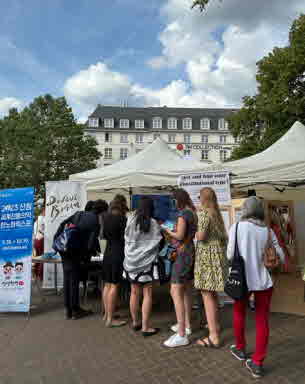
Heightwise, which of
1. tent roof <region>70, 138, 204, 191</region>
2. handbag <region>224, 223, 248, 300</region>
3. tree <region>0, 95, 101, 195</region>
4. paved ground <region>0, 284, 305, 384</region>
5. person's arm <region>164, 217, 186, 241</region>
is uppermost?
tree <region>0, 95, 101, 195</region>

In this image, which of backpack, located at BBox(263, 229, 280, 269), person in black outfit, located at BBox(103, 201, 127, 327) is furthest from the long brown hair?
person in black outfit, located at BBox(103, 201, 127, 327)

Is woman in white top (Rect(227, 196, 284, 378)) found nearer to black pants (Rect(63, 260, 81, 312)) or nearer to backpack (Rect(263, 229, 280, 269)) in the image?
backpack (Rect(263, 229, 280, 269))

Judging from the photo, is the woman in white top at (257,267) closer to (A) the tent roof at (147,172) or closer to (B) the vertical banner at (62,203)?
(A) the tent roof at (147,172)

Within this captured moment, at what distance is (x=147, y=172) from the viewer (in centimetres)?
615

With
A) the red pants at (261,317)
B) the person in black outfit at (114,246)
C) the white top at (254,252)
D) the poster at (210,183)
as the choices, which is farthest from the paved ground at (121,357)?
the poster at (210,183)

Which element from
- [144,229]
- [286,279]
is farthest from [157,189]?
[144,229]

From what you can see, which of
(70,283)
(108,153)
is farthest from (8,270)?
(108,153)

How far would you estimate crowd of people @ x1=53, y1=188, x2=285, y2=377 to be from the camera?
9.59 feet

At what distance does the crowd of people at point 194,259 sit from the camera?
9.59 ft

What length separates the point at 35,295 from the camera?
6281mm

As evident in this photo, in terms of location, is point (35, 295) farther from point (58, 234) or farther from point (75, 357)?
point (75, 357)

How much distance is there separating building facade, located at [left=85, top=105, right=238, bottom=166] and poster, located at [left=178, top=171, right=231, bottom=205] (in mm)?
58415

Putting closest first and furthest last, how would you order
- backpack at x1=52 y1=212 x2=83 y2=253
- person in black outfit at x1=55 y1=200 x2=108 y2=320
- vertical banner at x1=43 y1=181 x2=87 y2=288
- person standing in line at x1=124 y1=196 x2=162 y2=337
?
person standing in line at x1=124 y1=196 x2=162 y2=337, backpack at x1=52 y1=212 x2=83 y2=253, person in black outfit at x1=55 y1=200 x2=108 y2=320, vertical banner at x1=43 y1=181 x2=87 y2=288

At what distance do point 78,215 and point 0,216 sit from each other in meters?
1.31
